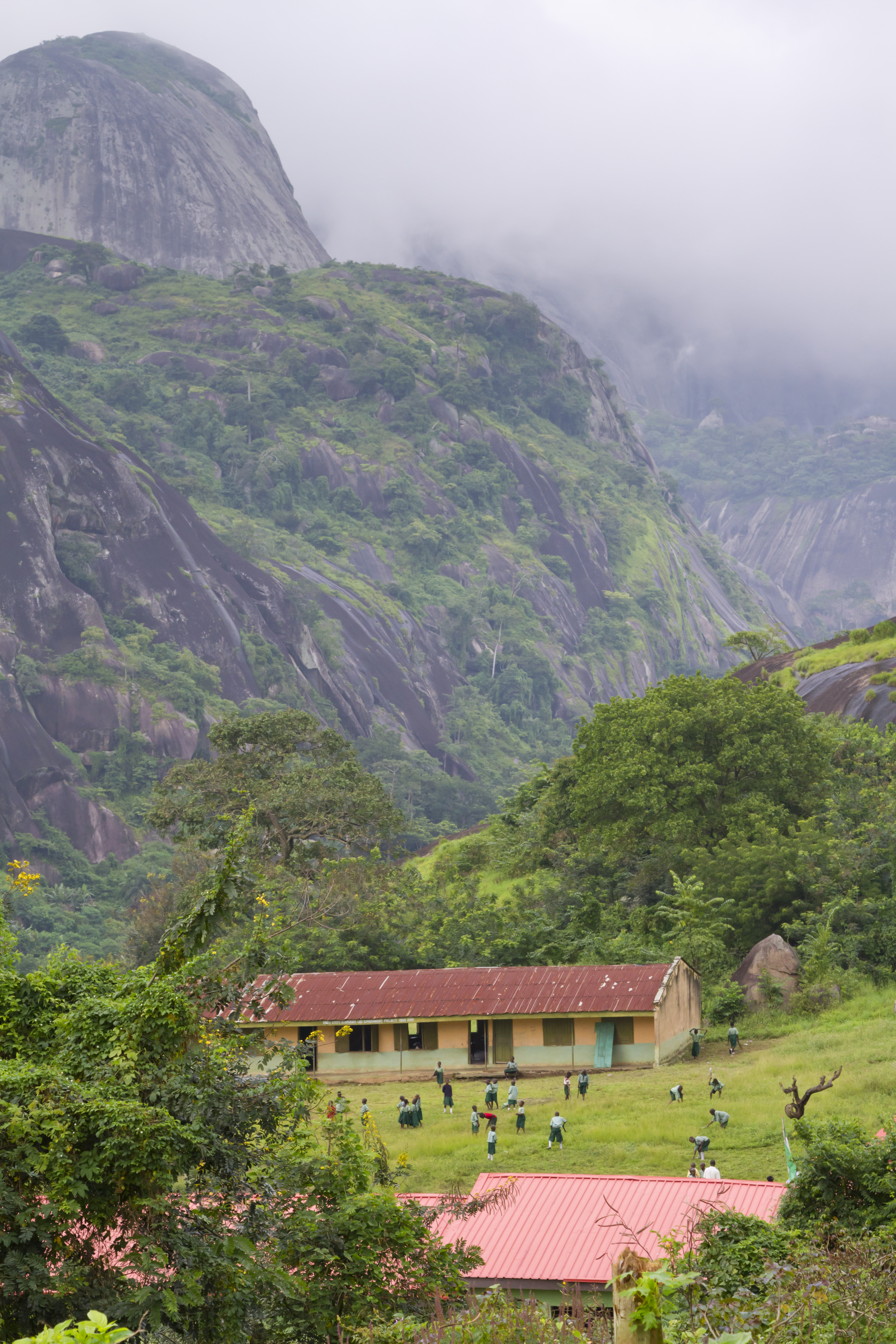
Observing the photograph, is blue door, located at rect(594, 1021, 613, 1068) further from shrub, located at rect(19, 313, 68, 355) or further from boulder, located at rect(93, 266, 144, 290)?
boulder, located at rect(93, 266, 144, 290)

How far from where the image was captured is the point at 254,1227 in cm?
1087

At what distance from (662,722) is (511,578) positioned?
9487 cm

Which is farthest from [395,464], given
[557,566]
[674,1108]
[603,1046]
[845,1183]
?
[845,1183]

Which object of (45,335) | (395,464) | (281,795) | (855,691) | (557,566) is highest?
(45,335)

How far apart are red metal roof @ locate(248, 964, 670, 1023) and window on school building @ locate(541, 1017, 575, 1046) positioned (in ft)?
2.01

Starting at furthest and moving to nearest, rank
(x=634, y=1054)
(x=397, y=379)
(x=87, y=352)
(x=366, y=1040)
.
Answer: (x=397, y=379)
(x=87, y=352)
(x=366, y=1040)
(x=634, y=1054)

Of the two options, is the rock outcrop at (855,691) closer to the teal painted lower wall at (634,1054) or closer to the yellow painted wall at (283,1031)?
the teal painted lower wall at (634,1054)

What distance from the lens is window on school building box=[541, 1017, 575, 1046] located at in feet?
95.7

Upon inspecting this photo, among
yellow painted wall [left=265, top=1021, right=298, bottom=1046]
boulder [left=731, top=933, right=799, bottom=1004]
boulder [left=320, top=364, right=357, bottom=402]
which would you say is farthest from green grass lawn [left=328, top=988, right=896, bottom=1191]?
boulder [left=320, top=364, right=357, bottom=402]

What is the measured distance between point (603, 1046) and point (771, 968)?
19.3 feet

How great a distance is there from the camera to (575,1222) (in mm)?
15250

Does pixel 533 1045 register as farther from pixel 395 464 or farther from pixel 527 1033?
pixel 395 464

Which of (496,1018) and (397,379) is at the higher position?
(397,379)

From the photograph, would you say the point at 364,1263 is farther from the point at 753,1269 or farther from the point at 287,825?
the point at 287,825
